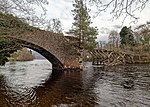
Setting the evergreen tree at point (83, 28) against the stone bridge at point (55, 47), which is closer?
the stone bridge at point (55, 47)

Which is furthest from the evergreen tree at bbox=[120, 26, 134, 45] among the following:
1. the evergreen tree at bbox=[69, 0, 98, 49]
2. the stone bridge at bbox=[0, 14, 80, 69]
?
the stone bridge at bbox=[0, 14, 80, 69]

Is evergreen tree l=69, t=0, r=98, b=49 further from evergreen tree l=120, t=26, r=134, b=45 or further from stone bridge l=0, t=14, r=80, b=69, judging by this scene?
evergreen tree l=120, t=26, r=134, b=45

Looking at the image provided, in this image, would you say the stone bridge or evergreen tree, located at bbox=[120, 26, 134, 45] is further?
evergreen tree, located at bbox=[120, 26, 134, 45]

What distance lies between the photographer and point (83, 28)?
30922 mm

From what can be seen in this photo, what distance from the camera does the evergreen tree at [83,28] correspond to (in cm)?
3073

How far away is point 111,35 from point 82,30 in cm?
4195

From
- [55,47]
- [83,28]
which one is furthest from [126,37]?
[55,47]

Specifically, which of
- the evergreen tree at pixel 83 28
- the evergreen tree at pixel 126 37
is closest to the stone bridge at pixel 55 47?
the evergreen tree at pixel 83 28

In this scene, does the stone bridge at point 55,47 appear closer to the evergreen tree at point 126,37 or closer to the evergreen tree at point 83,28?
the evergreen tree at point 83,28

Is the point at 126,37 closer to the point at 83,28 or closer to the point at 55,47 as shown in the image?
the point at 83,28

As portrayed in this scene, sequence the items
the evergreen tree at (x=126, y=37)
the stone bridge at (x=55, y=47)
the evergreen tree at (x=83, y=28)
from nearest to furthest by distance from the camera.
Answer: the stone bridge at (x=55, y=47)
the evergreen tree at (x=83, y=28)
the evergreen tree at (x=126, y=37)

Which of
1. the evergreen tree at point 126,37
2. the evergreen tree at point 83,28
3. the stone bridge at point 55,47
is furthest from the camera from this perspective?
the evergreen tree at point 126,37

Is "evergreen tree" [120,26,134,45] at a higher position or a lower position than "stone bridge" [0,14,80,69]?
higher

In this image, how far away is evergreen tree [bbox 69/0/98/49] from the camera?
30.7 metres
